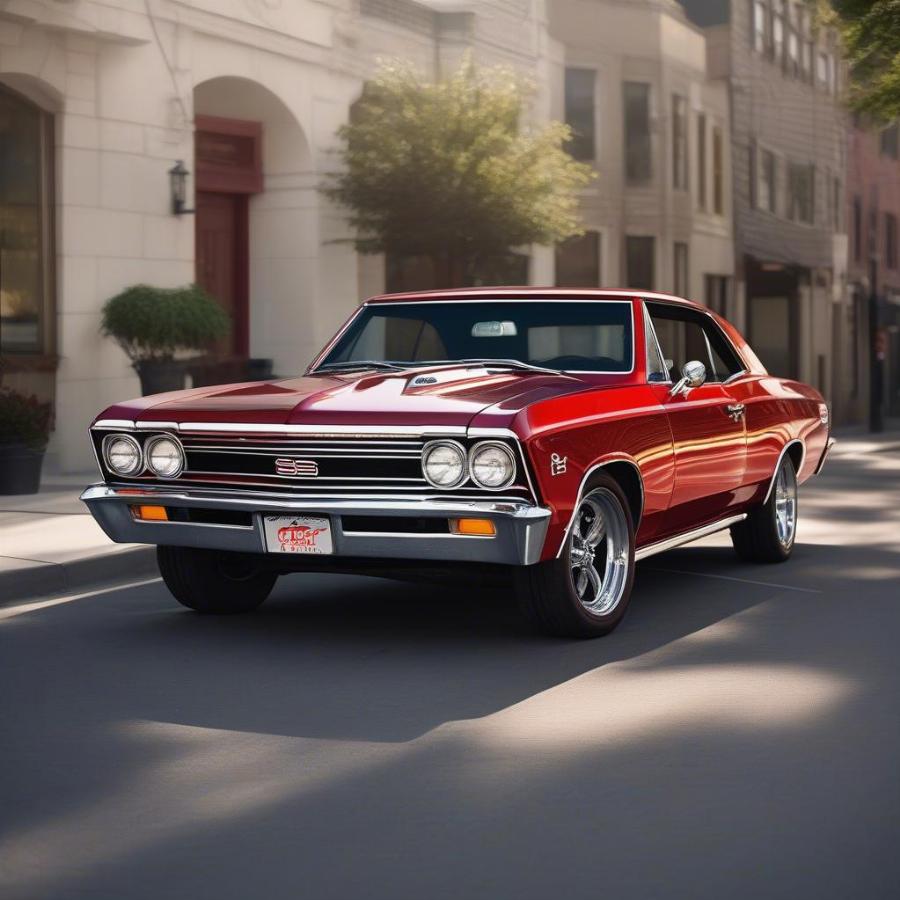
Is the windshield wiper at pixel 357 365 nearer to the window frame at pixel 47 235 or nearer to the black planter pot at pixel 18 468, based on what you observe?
the black planter pot at pixel 18 468


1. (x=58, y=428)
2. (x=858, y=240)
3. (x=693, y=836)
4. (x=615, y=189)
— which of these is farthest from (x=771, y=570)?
(x=858, y=240)

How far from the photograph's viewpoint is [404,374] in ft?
27.5

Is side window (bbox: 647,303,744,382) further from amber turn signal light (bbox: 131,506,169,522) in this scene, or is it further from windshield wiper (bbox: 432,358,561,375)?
amber turn signal light (bbox: 131,506,169,522)

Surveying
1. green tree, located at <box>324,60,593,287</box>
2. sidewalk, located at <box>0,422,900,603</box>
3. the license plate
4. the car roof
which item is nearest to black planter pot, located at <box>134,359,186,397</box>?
sidewalk, located at <box>0,422,900,603</box>

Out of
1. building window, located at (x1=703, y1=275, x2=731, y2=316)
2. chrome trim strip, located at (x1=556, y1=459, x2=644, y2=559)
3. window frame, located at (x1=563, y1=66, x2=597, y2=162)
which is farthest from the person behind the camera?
building window, located at (x1=703, y1=275, x2=731, y2=316)

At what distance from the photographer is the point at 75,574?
33.0 ft

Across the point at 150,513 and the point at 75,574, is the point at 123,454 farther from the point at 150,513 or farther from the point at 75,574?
the point at 75,574

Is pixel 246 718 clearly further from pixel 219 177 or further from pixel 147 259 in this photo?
pixel 219 177

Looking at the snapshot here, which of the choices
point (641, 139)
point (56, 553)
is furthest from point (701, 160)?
point (56, 553)

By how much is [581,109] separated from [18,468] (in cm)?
1815

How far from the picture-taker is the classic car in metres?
7.34

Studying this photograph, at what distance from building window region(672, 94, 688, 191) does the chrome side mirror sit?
24.5m

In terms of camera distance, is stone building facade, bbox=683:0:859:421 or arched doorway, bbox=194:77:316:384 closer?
arched doorway, bbox=194:77:316:384

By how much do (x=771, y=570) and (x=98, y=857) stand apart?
6.57 meters
